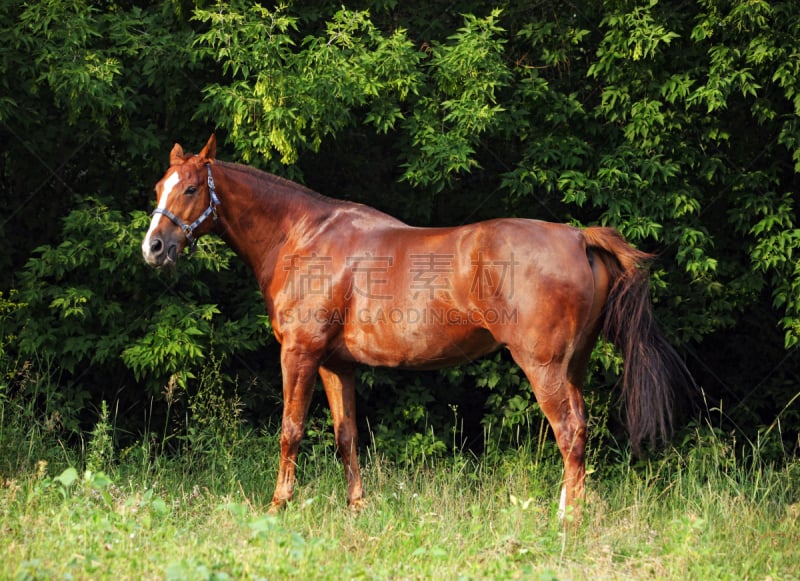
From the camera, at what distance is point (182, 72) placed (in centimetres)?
743

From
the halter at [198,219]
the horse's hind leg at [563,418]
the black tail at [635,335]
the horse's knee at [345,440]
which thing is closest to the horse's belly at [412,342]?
the horse's hind leg at [563,418]

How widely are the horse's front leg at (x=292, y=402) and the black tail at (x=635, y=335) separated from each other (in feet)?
6.71

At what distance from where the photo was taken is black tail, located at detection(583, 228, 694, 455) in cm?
565

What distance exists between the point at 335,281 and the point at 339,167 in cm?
284

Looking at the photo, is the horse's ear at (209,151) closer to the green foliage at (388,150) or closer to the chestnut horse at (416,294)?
the chestnut horse at (416,294)

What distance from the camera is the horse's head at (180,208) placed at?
5.74 m

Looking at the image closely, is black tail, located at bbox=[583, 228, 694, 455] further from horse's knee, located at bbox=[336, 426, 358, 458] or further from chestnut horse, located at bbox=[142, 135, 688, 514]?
horse's knee, located at bbox=[336, 426, 358, 458]

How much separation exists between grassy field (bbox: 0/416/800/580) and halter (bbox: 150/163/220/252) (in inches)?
68.1

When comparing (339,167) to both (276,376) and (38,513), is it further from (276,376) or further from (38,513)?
(38,513)

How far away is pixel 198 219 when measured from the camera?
595 cm

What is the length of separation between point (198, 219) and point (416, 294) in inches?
62.8

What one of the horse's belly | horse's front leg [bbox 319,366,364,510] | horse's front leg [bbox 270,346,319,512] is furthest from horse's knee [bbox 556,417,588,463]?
horse's front leg [bbox 270,346,319,512]

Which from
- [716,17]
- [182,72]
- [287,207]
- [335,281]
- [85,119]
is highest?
[716,17]

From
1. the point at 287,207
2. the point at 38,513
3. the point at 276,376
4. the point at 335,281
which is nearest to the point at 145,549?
the point at 38,513
